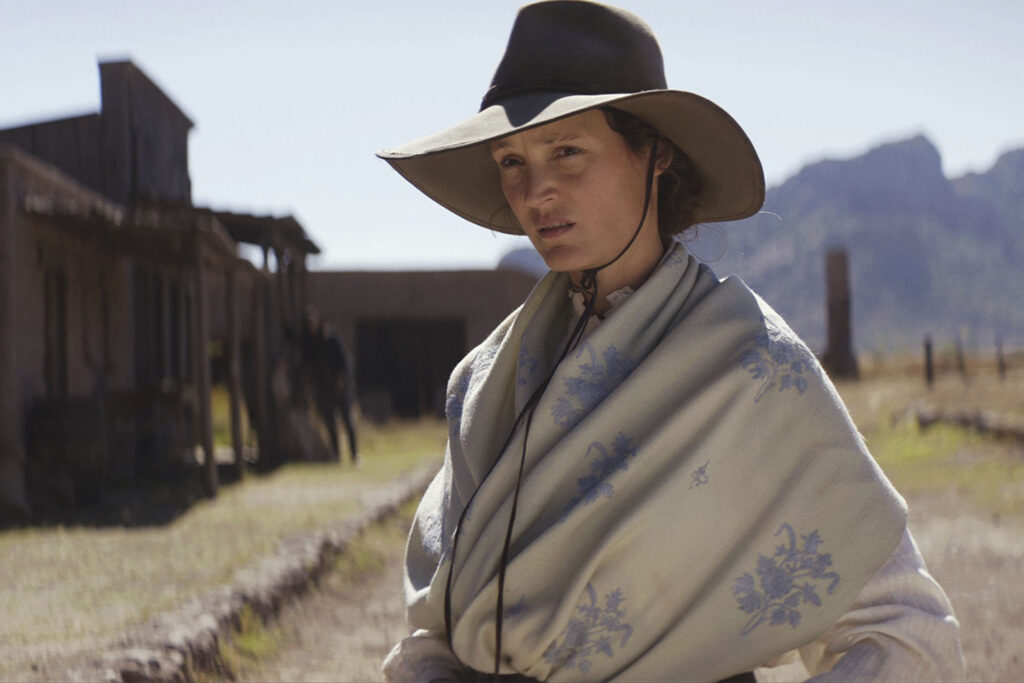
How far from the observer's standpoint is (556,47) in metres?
1.82

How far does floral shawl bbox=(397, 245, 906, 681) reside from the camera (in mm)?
1612

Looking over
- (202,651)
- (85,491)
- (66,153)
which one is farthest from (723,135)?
(66,153)

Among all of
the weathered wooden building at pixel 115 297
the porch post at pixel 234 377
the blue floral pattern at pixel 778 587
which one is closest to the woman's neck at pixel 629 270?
the blue floral pattern at pixel 778 587

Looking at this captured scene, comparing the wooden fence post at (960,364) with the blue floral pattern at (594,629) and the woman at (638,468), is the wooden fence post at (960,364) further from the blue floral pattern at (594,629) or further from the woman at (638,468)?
the blue floral pattern at (594,629)

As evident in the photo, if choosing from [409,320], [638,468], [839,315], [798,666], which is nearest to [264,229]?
[409,320]

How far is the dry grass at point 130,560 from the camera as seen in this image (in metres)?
3.78

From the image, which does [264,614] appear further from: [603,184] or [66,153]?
[66,153]

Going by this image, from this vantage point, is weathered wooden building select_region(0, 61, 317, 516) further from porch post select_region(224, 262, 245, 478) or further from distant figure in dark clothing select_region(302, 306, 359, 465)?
distant figure in dark clothing select_region(302, 306, 359, 465)

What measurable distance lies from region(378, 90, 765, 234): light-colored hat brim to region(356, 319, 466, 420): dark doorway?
1778 cm

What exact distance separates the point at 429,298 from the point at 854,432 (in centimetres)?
1821

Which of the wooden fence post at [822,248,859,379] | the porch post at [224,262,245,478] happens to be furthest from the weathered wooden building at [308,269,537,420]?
the porch post at [224,262,245,478]

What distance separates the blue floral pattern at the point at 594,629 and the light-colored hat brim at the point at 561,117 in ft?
2.50

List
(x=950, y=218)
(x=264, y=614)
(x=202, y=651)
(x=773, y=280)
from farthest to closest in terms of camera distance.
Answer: (x=950, y=218) → (x=773, y=280) → (x=264, y=614) → (x=202, y=651)

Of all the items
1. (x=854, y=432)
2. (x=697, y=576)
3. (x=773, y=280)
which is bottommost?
(x=773, y=280)
